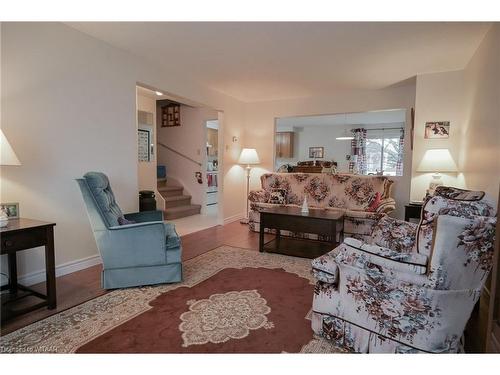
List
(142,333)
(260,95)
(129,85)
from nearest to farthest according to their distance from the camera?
(142,333) → (129,85) → (260,95)

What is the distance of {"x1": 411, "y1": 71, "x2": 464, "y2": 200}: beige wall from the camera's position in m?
3.71

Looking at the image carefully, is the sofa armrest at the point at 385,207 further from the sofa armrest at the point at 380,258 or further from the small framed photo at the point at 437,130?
the sofa armrest at the point at 380,258

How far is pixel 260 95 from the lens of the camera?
17.5 feet

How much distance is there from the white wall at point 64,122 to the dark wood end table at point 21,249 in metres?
0.18

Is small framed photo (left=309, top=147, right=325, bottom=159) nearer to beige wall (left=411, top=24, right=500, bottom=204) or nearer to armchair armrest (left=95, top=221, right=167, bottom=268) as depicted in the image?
beige wall (left=411, top=24, right=500, bottom=204)

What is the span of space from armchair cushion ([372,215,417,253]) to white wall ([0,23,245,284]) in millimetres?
2771

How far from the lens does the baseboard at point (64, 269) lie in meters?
2.53

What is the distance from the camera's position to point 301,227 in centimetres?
347

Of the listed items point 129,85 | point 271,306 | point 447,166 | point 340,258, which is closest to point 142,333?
point 271,306

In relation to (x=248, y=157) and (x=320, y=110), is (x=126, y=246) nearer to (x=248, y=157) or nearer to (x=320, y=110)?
(x=248, y=157)

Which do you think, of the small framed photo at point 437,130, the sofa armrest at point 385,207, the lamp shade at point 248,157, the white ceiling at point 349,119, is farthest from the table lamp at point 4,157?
the white ceiling at point 349,119

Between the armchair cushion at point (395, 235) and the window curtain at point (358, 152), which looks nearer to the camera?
the armchair cushion at point (395, 235)
